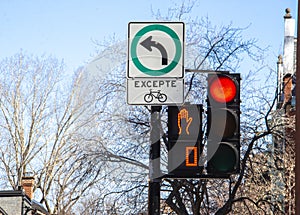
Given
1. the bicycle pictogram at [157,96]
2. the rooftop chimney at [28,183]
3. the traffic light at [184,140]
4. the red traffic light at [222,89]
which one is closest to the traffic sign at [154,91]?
the bicycle pictogram at [157,96]

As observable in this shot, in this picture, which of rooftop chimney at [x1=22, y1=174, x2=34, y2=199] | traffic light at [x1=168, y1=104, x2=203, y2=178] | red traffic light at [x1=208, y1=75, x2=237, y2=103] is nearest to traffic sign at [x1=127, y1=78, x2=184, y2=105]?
traffic light at [x1=168, y1=104, x2=203, y2=178]

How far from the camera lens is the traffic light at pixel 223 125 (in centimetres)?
842

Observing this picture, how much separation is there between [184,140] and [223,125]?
47 cm

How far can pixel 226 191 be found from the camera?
1978 cm

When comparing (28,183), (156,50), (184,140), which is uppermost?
(28,183)

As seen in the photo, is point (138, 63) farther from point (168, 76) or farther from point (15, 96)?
point (15, 96)

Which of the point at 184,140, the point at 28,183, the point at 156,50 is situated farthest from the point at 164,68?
the point at 28,183

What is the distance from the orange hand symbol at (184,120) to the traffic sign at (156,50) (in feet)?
1.37

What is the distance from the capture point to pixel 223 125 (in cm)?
859

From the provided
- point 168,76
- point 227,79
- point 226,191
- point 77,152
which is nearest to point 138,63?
point 168,76

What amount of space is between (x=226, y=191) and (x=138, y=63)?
1165 cm

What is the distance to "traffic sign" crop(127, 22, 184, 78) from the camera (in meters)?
8.56

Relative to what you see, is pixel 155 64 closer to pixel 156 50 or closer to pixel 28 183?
pixel 156 50

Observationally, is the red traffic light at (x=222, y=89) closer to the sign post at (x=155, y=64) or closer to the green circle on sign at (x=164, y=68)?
the sign post at (x=155, y=64)
